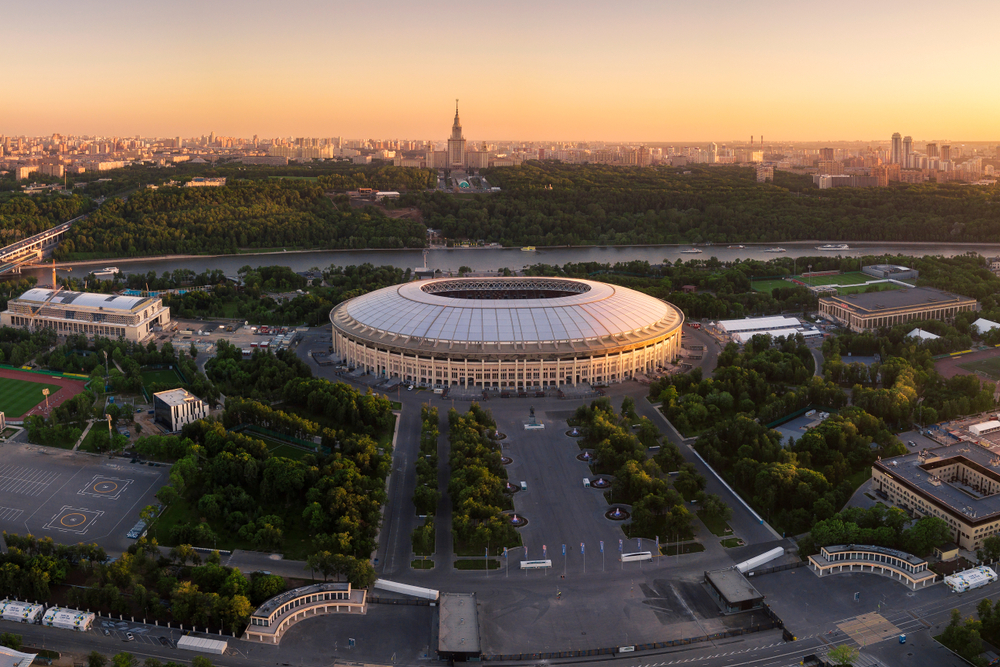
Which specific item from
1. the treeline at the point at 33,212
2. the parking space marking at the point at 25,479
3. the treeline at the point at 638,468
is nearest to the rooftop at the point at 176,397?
the parking space marking at the point at 25,479

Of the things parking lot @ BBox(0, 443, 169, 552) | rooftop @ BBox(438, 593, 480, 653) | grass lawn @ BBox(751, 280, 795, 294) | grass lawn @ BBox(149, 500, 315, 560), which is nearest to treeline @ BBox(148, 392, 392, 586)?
grass lawn @ BBox(149, 500, 315, 560)

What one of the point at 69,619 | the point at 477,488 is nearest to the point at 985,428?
the point at 477,488

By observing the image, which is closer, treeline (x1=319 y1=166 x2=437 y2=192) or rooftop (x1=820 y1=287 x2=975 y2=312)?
rooftop (x1=820 y1=287 x2=975 y2=312)

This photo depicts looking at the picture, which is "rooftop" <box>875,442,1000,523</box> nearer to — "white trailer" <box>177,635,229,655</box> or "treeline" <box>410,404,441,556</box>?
"treeline" <box>410,404,441,556</box>

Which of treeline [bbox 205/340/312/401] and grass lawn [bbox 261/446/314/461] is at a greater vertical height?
treeline [bbox 205/340/312/401]

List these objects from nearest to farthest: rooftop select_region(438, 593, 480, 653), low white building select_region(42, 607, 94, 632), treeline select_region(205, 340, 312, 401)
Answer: rooftop select_region(438, 593, 480, 653), low white building select_region(42, 607, 94, 632), treeline select_region(205, 340, 312, 401)

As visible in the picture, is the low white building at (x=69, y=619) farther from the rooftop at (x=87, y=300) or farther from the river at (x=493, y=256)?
the river at (x=493, y=256)

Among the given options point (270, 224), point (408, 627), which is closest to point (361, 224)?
point (270, 224)
